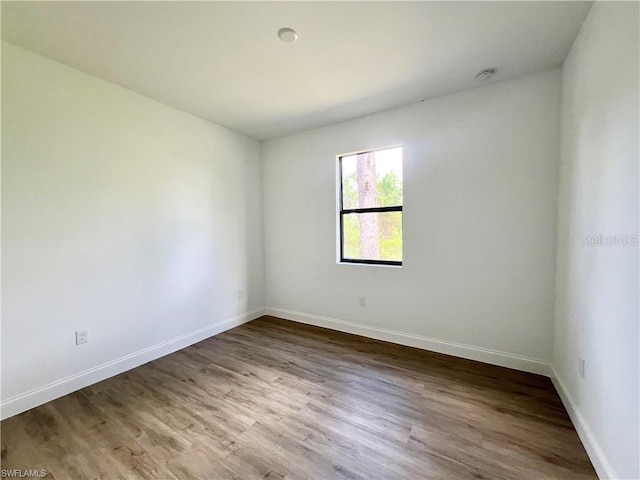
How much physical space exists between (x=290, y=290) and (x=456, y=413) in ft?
7.99

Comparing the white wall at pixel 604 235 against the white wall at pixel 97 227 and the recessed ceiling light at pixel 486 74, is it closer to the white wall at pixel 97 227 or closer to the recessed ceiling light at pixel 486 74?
the recessed ceiling light at pixel 486 74

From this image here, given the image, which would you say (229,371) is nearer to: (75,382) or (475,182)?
(75,382)

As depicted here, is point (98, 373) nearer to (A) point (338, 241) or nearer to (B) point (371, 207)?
(A) point (338, 241)

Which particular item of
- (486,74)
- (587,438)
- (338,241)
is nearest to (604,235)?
(587,438)

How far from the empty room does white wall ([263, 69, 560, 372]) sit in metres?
0.02

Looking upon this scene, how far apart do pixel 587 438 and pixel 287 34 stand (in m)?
3.03

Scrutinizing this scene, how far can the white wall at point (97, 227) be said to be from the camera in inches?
72.9

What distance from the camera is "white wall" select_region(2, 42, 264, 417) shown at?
1853mm

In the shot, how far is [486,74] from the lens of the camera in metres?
2.21

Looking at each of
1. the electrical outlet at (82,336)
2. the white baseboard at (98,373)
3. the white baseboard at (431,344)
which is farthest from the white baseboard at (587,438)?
the electrical outlet at (82,336)

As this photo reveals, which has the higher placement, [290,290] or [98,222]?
[98,222]

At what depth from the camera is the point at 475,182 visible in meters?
2.46

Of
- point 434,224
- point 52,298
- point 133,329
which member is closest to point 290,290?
point 133,329

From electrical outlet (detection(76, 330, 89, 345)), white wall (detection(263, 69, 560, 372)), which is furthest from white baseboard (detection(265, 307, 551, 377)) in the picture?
electrical outlet (detection(76, 330, 89, 345))
